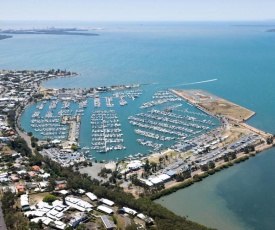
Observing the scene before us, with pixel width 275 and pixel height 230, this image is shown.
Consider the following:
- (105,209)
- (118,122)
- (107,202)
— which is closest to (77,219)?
(105,209)

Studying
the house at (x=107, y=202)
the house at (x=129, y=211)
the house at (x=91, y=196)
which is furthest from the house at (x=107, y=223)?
the house at (x=91, y=196)

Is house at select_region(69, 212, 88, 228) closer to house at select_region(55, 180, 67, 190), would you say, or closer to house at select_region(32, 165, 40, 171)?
house at select_region(55, 180, 67, 190)

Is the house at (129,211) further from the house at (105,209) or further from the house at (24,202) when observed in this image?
the house at (24,202)

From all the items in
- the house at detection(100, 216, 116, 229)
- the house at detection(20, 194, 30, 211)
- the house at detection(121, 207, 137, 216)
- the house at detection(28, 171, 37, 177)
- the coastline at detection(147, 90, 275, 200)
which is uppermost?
the house at detection(20, 194, 30, 211)

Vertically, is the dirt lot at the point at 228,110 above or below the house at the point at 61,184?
above

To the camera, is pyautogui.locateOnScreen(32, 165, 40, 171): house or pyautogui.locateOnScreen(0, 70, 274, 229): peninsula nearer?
pyautogui.locateOnScreen(0, 70, 274, 229): peninsula

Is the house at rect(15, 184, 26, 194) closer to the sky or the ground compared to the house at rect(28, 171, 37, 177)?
closer to the sky

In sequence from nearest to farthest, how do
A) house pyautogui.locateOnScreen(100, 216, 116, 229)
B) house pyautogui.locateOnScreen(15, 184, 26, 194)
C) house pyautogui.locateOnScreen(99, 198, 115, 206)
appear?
house pyautogui.locateOnScreen(100, 216, 116, 229)
house pyautogui.locateOnScreen(99, 198, 115, 206)
house pyautogui.locateOnScreen(15, 184, 26, 194)

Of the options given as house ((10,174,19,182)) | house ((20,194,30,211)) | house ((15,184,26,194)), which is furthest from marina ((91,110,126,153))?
house ((20,194,30,211))

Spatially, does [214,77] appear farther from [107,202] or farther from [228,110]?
[107,202]

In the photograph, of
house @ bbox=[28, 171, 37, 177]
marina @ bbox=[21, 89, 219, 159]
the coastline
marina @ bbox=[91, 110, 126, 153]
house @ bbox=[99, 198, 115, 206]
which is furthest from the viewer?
marina @ bbox=[21, 89, 219, 159]

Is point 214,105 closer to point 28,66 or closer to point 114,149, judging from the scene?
point 114,149
